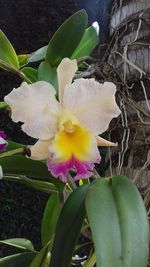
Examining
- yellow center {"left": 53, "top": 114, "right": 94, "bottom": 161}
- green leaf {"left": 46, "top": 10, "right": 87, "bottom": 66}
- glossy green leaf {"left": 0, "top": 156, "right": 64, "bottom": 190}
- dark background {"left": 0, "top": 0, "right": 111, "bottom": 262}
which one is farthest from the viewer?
dark background {"left": 0, "top": 0, "right": 111, "bottom": 262}

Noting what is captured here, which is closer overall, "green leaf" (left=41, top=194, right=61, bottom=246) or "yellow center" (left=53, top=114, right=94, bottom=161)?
"yellow center" (left=53, top=114, right=94, bottom=161)

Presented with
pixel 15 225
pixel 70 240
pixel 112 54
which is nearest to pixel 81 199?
pixel 70 240

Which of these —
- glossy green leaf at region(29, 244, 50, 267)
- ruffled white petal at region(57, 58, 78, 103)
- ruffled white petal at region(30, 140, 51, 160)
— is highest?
ruffled white petal at region(57, 58, 78, 103)

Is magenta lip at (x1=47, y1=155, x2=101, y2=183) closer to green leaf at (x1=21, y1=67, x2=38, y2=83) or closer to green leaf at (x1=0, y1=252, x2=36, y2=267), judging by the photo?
green leaf at (x1=0, y1=252, x2=36, y2=267)

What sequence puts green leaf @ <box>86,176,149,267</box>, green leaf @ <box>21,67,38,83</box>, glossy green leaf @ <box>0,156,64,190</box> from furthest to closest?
green leaf @ <box>21,67,38,83</box> < glossy green leaf @ <box>0,156,64,190</box> < green leaf @ <box>86,176,149,267</box>

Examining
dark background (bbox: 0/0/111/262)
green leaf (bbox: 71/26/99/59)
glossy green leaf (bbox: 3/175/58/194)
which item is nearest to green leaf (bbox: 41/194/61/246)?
glossy green leaf (bbox: 3/175/58/194)

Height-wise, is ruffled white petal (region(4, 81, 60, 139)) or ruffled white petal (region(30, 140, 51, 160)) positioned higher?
ruffled white petal (region(4, 81, 60, 139))
